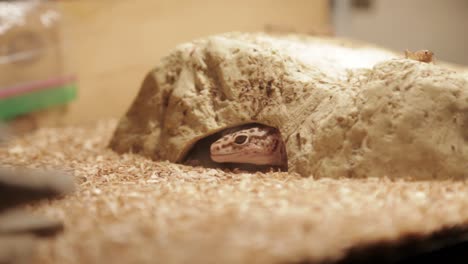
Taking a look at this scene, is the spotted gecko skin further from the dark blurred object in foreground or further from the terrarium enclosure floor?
the dark blurred object in foreground

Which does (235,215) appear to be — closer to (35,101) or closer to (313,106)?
(313,106)

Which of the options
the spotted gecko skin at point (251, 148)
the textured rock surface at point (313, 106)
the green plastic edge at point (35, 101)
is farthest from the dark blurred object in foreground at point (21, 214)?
the green plastic edge at point (35, 101)

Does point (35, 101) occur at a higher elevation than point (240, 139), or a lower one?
lower

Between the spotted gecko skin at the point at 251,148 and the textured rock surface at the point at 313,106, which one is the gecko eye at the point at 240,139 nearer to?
the spotted gecko skin at the point at 251,148

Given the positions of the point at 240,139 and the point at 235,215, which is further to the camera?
the point at 240,139

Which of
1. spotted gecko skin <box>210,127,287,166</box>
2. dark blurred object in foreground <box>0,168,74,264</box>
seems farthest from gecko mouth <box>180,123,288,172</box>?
dark blurred object in foreground <box>0,168,74,264</box>

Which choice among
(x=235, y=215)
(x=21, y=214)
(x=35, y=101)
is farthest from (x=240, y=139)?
(x=35, y=101)

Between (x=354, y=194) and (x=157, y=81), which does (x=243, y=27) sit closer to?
(x=157, y=81)
